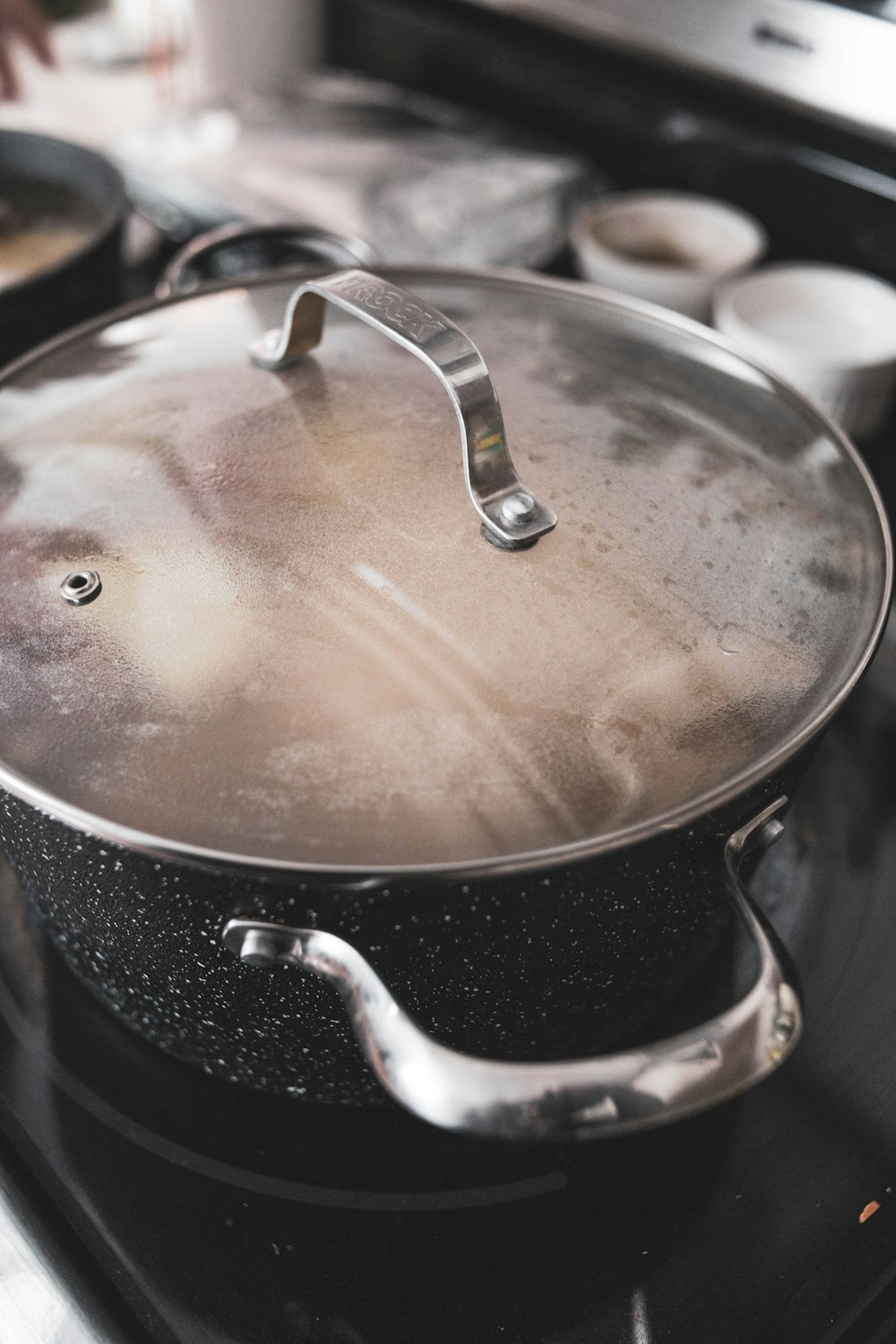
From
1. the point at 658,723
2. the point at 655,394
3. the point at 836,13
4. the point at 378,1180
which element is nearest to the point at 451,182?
the point at 836,13

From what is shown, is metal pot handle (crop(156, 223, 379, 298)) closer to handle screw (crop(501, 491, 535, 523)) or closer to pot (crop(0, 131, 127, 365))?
pot (crop(0, 131, 127, 365))

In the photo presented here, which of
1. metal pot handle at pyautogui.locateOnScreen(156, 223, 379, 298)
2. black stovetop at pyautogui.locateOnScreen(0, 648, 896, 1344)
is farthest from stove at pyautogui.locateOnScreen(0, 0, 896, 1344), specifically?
metal pot handle at pyautogui.locateOnScreen(156, 223, 379, 298)

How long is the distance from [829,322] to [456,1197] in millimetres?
763

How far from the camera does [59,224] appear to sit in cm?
96

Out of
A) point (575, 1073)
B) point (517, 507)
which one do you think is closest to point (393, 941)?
point (575, 1073)

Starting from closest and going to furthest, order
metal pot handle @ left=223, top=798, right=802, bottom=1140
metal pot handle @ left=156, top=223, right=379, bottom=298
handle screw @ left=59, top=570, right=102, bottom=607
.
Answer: metal pot handle @ left=223, top=798, right=802, bottom=1140
handle screw @ left=59, top=570, right=102, bottom=607
metal pot handle @ left=156, top=223, right=379, bottom=298

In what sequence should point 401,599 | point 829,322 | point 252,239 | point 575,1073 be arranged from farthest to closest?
point 829,322 → point 252,239 → point 401,599 → point 575,1073

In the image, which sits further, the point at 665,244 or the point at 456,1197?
the point at 665,244

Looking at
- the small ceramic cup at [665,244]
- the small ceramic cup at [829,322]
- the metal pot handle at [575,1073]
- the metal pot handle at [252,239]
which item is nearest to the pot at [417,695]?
the metal pot handle at [575,1073]

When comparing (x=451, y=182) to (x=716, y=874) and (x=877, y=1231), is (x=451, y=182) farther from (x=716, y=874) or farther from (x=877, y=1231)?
(x=877, y=1231)

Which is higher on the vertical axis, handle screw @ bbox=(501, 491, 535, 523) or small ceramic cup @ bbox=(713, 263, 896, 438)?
handle screw @ bbox=(501, 491, 535, 523)

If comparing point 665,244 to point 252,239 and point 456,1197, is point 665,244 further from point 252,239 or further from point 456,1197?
point 456,1197

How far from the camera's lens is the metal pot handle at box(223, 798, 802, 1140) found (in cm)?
34

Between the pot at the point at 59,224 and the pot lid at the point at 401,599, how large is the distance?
8.5 inches
